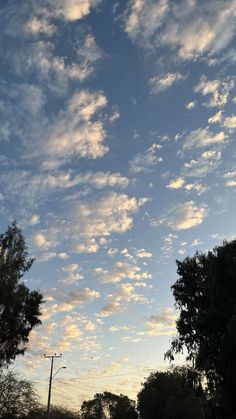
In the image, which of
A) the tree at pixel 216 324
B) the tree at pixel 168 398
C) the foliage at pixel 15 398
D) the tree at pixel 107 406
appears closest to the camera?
the tree at pixel 216 324

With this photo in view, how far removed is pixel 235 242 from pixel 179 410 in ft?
125

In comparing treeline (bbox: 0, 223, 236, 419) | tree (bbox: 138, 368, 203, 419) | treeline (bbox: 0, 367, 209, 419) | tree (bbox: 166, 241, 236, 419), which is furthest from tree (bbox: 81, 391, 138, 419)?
tree (bbox: 166, 241, 236, 419)

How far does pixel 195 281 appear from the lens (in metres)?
39.9

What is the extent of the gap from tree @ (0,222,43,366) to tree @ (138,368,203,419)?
29148 millimetres

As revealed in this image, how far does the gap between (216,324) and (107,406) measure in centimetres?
13261

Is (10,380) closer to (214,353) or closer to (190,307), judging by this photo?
(190,307)

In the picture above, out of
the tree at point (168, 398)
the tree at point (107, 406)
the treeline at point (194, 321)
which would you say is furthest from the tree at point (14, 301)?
the tree at point (107, 406)

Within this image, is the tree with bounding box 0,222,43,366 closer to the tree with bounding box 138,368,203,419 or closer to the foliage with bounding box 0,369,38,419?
the foliage with bounding box 0,369,38,419

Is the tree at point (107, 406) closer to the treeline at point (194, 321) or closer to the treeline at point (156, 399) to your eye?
the treeline at point (156, 399)

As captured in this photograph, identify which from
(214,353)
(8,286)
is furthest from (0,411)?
(214,353)

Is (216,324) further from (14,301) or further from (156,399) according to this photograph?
(156,399)

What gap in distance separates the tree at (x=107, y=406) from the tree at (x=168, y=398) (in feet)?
228

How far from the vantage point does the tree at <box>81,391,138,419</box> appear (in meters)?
135

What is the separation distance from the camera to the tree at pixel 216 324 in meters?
28.8
